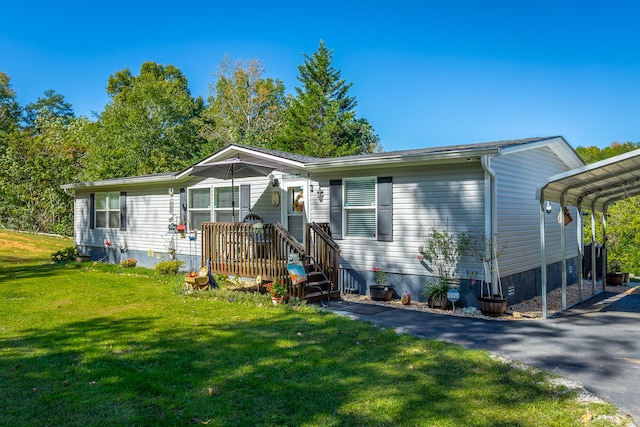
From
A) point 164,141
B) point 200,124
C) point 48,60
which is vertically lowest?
point 164,141

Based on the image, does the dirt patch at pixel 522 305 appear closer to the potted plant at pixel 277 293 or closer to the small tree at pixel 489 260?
the small tree at pixel 489 260

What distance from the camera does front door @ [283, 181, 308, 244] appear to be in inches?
404

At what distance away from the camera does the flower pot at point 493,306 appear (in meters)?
7.17

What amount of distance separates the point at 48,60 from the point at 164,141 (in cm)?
1819

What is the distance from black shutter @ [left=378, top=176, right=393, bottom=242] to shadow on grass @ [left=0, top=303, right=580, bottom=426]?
316cm

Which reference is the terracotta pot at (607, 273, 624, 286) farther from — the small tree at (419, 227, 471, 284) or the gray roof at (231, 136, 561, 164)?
the small tree at (419, 227, 471, 284)

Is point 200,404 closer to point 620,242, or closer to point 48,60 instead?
point 620,242

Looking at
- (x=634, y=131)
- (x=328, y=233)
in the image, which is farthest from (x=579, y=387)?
(x=634, y=131)

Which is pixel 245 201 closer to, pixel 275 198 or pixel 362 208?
pixel 275 198

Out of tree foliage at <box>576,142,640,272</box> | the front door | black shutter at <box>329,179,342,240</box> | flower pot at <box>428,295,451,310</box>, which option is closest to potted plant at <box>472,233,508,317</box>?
flower pot at <box>428,295,451,310</box>

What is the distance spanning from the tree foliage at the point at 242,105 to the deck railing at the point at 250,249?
20.4 meters

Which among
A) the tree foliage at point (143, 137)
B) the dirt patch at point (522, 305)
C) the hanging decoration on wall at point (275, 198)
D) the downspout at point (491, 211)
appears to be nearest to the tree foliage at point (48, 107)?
the tree foliage at point (143, 137)

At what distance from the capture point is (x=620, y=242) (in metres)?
13.2

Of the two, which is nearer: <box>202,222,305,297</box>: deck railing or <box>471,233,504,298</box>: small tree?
<box>471,233,504,298</box>: small tree
